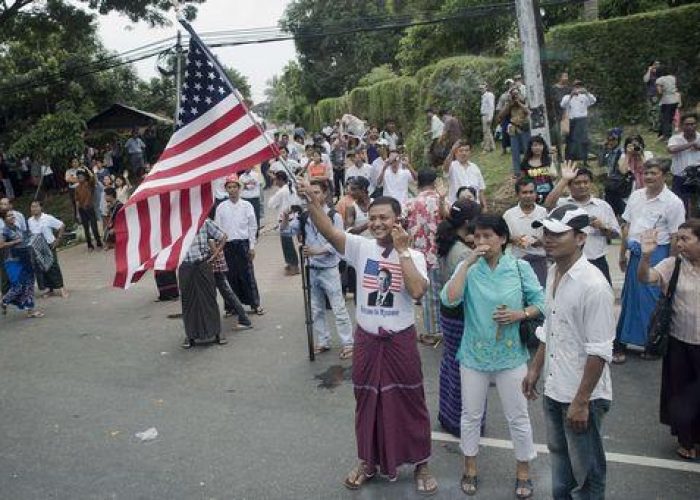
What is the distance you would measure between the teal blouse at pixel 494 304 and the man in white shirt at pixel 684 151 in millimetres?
6003

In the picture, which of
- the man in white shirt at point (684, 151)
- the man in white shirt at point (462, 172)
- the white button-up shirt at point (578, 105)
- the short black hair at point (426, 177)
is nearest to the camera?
the short black hair at point (426, 177)

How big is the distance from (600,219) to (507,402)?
255cm

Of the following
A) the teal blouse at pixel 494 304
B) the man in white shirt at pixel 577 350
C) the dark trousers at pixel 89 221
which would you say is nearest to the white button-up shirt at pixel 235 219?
the teal blouse at pixel 494 304

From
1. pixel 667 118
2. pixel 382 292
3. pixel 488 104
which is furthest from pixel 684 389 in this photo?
pixel 488 104

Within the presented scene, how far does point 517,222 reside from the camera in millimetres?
5828

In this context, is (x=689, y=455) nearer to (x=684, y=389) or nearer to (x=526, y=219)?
(x=684, y=389)

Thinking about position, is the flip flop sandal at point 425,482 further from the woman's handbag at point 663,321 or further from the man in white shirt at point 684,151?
the man in white shirt at point 684,151

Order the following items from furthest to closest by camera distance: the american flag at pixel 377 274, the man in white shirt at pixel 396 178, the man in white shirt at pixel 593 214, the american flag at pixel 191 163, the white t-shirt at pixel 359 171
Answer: the white t-shirt at pixel 359 171, the man in white shirt at pixel 396 178, the man in white shirt at pixel 593 214, the american flag at pixel 191 163, the american flag at pixel 377 274

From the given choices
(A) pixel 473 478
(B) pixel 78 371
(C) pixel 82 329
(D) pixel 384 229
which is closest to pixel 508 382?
(A) pixel 473 478

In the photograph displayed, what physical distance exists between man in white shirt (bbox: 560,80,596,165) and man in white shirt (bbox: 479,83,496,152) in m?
3.64

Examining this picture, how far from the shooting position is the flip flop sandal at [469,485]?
13.0ft

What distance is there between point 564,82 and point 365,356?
12.1 metres

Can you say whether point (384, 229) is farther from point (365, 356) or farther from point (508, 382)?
point (508, 382)

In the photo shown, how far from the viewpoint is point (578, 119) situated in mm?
12969
